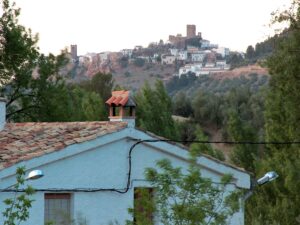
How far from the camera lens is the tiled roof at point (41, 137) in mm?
19734

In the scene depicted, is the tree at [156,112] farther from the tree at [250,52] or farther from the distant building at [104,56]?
the distant building at [104,56]

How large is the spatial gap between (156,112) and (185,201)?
129 ft

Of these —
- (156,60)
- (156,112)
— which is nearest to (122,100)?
(156,112)

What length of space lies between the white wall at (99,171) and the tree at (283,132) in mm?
7649

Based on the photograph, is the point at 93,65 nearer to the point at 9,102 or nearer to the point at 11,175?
the point at 9,102

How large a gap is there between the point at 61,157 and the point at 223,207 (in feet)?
17.1

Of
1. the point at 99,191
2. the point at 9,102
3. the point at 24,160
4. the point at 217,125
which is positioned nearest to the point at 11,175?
the point at 24,160

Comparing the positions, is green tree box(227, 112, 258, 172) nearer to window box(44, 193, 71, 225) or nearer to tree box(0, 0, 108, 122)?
tree box(0, 0, 108, 122)

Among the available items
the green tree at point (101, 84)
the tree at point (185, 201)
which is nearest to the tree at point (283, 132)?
the tree at point (185, 201)

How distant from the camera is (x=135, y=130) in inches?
798

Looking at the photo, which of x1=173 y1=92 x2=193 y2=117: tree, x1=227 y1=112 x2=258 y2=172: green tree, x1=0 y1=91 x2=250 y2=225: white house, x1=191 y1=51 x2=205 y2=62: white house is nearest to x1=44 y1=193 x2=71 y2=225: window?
x1=0 y1=91 x2=250 y2=225: white house

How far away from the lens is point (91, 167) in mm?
20016

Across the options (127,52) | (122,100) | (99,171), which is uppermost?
(127,52)

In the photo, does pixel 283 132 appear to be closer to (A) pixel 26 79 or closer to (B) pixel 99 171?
(A) pixel 26 79
